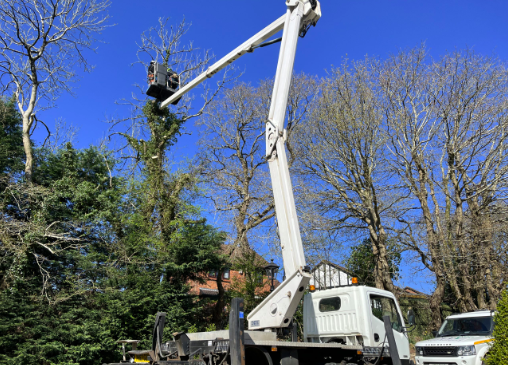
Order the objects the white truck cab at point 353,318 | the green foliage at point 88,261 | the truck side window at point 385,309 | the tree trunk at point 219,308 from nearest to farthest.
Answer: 1. the white truck cab at point 353,318
2. the truck side window at point 385,309
3. the green foliage at point 88,261
4. the tree trunk at point 219,308

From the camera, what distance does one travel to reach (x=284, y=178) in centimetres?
670

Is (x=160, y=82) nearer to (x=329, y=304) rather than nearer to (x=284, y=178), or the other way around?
(x=284, y=178)

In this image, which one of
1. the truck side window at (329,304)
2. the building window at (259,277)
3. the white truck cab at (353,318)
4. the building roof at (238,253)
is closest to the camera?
the white truck cab at (353,318)

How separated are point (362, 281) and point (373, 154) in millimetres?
7293

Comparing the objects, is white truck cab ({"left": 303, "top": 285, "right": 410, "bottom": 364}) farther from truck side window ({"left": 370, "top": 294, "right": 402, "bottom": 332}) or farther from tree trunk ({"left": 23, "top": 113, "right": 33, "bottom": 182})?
tree trunk ({"left": 23, "top": 113, "right": 33, "bottom": 182})

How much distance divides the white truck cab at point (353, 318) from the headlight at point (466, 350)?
6.17 feet

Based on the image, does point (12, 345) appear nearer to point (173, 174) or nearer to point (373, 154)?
point (173, 174)

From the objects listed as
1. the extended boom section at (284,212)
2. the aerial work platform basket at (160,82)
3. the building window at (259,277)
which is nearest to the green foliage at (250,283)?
the building window at (259,277)

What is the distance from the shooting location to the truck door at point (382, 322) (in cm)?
737

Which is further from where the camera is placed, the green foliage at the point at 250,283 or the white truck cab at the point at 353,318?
the green foliage at the point at 250,283

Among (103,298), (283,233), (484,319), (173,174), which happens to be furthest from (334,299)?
(173,174)

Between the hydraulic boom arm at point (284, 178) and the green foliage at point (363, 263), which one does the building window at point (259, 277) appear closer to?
the green foliage at point (363, 263)

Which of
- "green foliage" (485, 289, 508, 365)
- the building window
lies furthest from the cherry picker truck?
the building window

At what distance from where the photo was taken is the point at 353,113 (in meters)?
17.9
